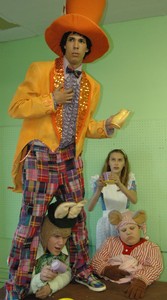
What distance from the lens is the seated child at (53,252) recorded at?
5.49ft

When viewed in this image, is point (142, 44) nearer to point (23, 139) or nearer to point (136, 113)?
point (136, 113)

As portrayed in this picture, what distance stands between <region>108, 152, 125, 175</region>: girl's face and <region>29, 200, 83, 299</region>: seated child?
795 mm

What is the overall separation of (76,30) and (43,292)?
1216mm

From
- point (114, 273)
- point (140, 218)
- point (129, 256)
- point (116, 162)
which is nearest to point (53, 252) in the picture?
point (114, 273)

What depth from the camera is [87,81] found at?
170cm

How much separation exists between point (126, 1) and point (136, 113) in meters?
0.79

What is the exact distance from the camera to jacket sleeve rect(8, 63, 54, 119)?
1.51m

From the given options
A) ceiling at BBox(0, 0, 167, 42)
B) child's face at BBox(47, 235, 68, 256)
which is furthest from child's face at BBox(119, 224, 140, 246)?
ceiling at BBox(0, 0, 167, 42)

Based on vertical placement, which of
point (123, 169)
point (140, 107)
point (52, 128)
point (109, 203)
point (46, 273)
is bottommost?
point (46, 273)

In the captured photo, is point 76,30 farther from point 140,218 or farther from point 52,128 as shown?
point 140,218

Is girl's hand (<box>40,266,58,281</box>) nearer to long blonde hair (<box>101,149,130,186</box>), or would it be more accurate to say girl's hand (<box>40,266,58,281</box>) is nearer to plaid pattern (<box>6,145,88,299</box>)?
plaid pattern (<box>6,145,88,299</box>)

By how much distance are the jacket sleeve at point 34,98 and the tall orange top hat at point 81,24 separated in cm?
15

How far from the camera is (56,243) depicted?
5.78 ft

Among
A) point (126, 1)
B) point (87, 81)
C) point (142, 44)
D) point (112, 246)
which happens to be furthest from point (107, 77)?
point (112, 246)
